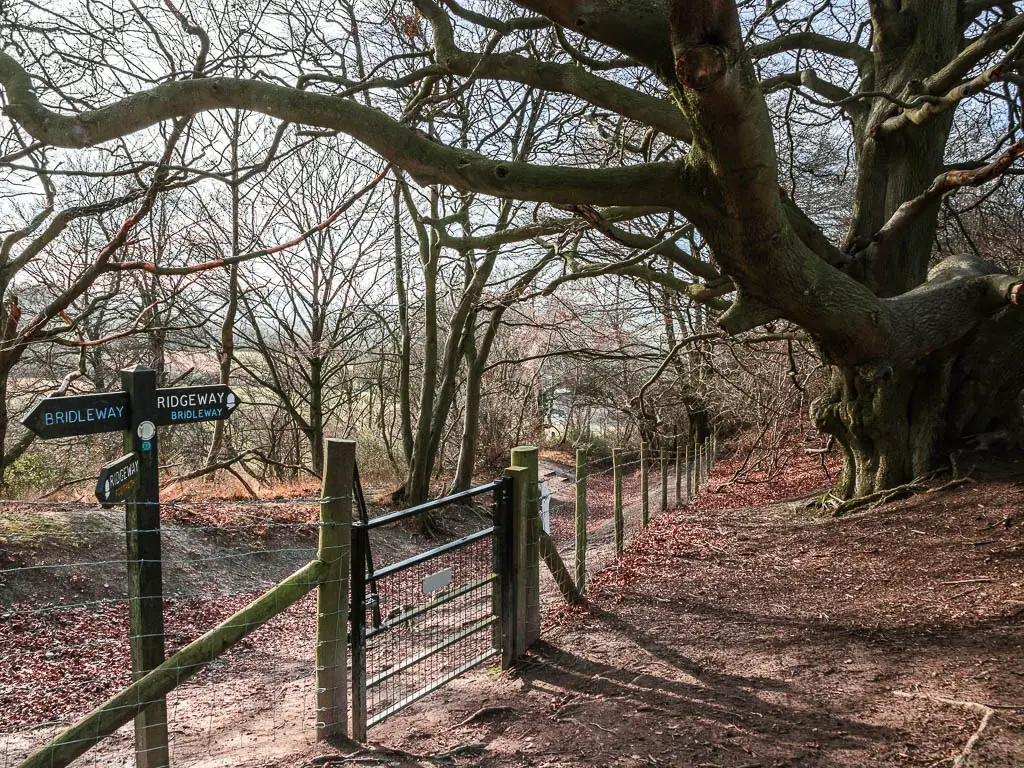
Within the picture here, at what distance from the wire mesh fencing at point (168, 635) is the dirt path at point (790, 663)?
4.14 feet

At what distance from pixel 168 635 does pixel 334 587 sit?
3981mm

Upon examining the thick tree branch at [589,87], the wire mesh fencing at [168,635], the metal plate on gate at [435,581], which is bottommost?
the wire mesh fencing at [168,635]

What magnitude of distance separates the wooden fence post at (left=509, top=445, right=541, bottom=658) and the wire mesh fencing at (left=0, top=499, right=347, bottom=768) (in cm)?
140

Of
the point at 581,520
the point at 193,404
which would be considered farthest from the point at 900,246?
the point at 193,404

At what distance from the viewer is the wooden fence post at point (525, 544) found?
4.79m

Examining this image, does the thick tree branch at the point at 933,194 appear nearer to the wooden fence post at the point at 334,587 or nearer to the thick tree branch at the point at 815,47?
the thick tree branch at the point at 815,47

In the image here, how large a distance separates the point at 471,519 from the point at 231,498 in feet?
13.5

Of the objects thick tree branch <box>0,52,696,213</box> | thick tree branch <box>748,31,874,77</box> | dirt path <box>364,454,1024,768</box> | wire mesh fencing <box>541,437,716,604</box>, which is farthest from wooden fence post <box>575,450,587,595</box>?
thick tree branch <box>748,31,874,77</box>

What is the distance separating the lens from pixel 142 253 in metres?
13.0

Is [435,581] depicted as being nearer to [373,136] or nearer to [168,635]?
[373,136]

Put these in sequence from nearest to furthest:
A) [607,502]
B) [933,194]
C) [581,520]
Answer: [933,194] → [581,520] → [607,502]

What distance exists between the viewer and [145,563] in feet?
10.3

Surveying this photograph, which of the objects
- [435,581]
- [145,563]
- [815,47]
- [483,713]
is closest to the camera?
[145,563]

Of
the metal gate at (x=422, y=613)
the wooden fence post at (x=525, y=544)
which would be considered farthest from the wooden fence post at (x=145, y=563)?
the wooden fence post at (x=525, y=544)
